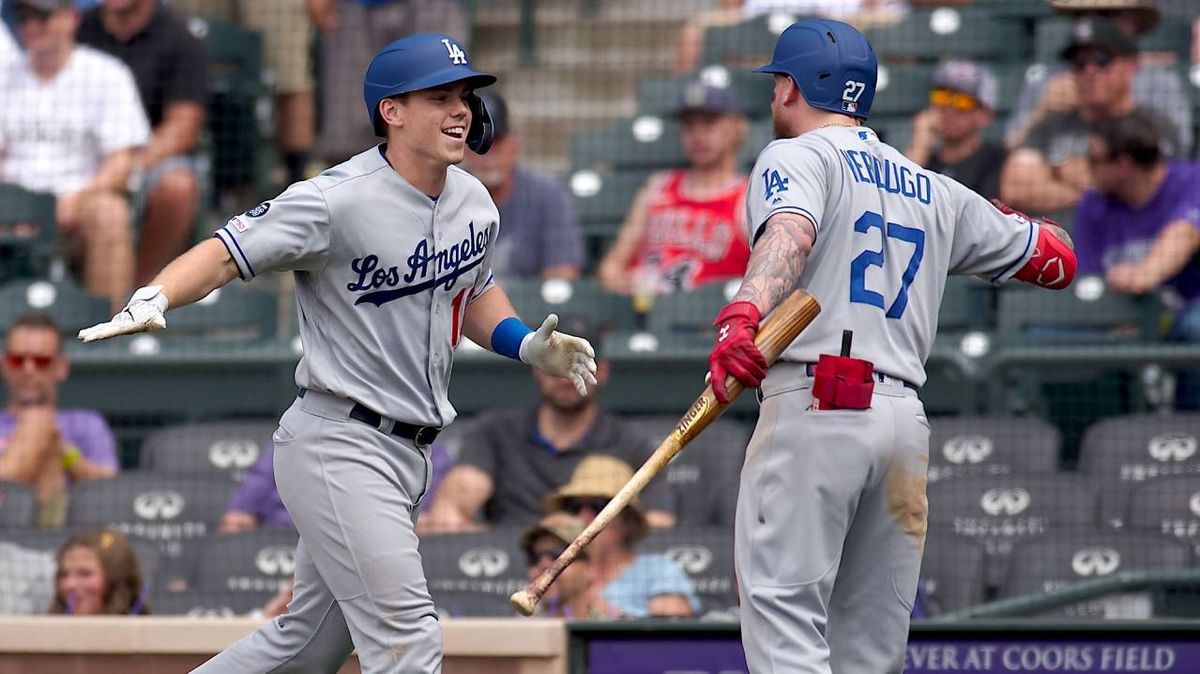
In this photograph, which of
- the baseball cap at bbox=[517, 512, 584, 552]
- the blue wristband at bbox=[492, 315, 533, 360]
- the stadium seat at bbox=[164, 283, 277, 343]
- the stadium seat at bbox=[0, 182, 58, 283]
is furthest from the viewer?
the stadium seat at bbox=[0, 182, 58, 283]

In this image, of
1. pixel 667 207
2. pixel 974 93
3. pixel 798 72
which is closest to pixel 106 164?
pixel 667 207

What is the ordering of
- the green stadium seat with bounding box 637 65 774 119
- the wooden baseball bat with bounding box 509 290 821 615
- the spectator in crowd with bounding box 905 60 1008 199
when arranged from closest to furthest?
1. the wooden baseball bat with bounding box 509 290 821 615
2. the spectator in crowd with bounding box 905 60 1008 199
3. the green stadium seat with bounding box 637 65 774 119

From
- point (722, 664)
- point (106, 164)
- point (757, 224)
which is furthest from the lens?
point (106, 164)

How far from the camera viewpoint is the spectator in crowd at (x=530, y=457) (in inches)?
254

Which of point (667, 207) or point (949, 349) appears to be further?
point (667, 207)

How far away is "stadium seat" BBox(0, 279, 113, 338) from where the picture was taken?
750 cm

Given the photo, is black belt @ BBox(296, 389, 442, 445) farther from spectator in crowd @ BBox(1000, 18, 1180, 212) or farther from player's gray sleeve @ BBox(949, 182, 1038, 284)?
spectator in crowd @ BBox(1000, 18, 1180, 212)

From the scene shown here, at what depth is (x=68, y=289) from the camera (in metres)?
7.58

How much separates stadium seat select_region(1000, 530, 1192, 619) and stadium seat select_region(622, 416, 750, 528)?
1.02m

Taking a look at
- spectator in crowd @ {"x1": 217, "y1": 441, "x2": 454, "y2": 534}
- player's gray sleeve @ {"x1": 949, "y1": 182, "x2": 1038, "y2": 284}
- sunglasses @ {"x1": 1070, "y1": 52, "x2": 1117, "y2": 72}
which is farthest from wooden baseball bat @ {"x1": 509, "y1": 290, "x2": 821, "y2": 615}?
sunglasses @ {"x1": 1070, "y1": 52, "x2": 1117, "y2": 72}

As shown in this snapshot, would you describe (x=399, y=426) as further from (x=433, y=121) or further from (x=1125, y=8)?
(x=1125, y=8)

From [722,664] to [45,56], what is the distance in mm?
4613

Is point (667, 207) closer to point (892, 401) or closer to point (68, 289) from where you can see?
point (68, 289)

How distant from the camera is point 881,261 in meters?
3.95
